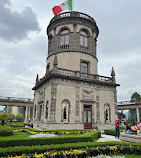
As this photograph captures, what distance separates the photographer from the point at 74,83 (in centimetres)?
2069

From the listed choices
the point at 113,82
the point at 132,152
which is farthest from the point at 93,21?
the point at 132,152

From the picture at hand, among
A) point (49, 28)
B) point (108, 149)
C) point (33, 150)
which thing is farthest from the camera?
point (49, 28)

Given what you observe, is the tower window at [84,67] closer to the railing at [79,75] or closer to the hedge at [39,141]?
the railing at [79,75]

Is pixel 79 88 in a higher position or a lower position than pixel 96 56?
lower

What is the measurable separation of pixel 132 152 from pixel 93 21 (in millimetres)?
24587

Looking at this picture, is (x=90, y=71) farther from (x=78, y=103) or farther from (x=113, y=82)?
(x=78, y=103)

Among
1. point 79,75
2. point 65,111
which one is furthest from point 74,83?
point 65,111

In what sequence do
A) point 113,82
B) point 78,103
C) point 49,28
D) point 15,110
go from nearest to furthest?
point 78,103, point 113,82, point 49,28, point 15,110

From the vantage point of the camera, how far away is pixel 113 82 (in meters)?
24.0

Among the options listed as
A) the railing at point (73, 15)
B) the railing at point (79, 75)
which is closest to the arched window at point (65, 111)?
the railing at point (79, 75)

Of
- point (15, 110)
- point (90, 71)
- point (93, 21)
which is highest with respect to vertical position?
point (93, 21)

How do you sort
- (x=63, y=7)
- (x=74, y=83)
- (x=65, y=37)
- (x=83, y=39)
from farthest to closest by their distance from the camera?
(x=83, y=39)
(x=65, y=37)
(x=63, y=7)
(x=74, y=83)

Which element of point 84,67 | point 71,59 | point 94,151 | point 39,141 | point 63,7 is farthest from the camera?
point 63,7

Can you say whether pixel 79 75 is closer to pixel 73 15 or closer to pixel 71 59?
pixel 71 59
